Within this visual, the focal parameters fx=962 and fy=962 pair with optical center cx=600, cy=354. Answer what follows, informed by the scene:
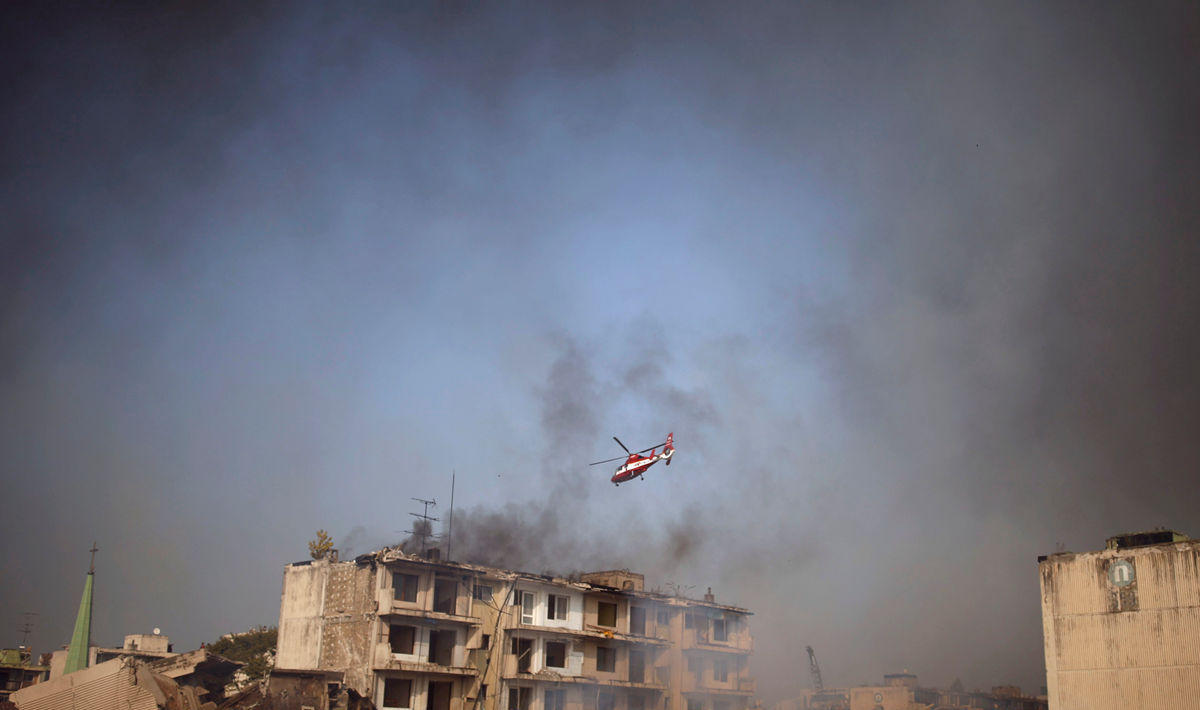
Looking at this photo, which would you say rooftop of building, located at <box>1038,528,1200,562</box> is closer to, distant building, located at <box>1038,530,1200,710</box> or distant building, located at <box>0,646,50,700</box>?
distant building, located at <box>1038,530,1200,710</box>

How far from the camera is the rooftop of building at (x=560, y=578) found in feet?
213

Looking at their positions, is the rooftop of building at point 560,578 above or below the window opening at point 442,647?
above

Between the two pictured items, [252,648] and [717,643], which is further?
[252,648]

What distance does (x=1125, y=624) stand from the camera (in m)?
61.0

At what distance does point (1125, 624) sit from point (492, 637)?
4186cm

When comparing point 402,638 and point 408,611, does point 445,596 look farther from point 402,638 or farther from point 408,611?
point 408,611

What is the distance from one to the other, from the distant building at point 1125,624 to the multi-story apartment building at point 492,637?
1146 inches

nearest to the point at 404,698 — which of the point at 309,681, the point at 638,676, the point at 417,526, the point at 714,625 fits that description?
the point at 309,681

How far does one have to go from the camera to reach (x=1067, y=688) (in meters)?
62.9

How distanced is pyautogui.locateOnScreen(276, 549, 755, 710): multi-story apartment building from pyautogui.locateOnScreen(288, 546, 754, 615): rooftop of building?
0.34 ft

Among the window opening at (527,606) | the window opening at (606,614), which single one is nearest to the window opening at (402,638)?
the window opening at (527,606)

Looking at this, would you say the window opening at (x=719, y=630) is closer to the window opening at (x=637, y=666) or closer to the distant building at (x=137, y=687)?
the window opening at (x=637, y=666)

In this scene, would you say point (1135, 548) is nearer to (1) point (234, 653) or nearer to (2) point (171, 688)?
(2) point (171, 688)

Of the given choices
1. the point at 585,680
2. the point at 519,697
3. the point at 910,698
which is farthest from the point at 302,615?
the point at 910,698
